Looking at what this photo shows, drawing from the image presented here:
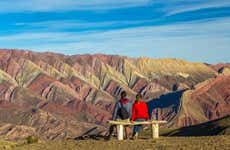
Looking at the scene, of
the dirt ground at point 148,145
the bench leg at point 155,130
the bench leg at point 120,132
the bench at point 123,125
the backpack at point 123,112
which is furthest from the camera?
the bench leg at point 155,130

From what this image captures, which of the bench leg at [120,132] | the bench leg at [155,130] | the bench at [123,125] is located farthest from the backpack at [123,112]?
the bench leg at [155,130]

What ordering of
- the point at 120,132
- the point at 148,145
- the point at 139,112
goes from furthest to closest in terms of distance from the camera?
the point at 120,132 < the point at 139,112 < the point at 148,145

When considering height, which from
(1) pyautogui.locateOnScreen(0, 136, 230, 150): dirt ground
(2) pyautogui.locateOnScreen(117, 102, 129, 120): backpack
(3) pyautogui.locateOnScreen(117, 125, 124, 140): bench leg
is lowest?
(1) pyautogui.locateOnScreen(0, 136, 230, 150): dirt ground

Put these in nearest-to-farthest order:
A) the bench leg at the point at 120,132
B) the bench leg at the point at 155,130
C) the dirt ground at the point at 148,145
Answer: the dirt ground at the point at 148,145, the bench leg at the point at 120,132, the bench leg at the point at 155,130

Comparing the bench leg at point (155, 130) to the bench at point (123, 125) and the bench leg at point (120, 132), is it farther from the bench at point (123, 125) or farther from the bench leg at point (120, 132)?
the bench leg at point (120, 132)

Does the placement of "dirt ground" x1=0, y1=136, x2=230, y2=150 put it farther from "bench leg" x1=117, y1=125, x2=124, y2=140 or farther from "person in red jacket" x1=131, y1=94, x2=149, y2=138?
"person in red jacket" x1=131, y1=94, x2=149, y2=138

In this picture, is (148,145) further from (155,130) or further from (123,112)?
(155,130)

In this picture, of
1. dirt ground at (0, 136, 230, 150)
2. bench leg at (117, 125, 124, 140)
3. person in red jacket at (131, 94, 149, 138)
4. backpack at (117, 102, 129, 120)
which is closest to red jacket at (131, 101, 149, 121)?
person in red jacket at (131, 94, 149, 138)

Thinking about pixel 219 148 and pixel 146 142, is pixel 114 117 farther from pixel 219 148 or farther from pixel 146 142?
pixel 219 148

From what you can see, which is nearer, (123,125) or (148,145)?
(148,145)

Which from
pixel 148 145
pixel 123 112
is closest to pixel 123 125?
pixel 123 112

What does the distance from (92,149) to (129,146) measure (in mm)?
2223

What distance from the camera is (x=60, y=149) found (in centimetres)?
2905

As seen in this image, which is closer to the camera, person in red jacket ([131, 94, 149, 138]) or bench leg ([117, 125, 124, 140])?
person in red jacket ([131, 94, 149, 138])
